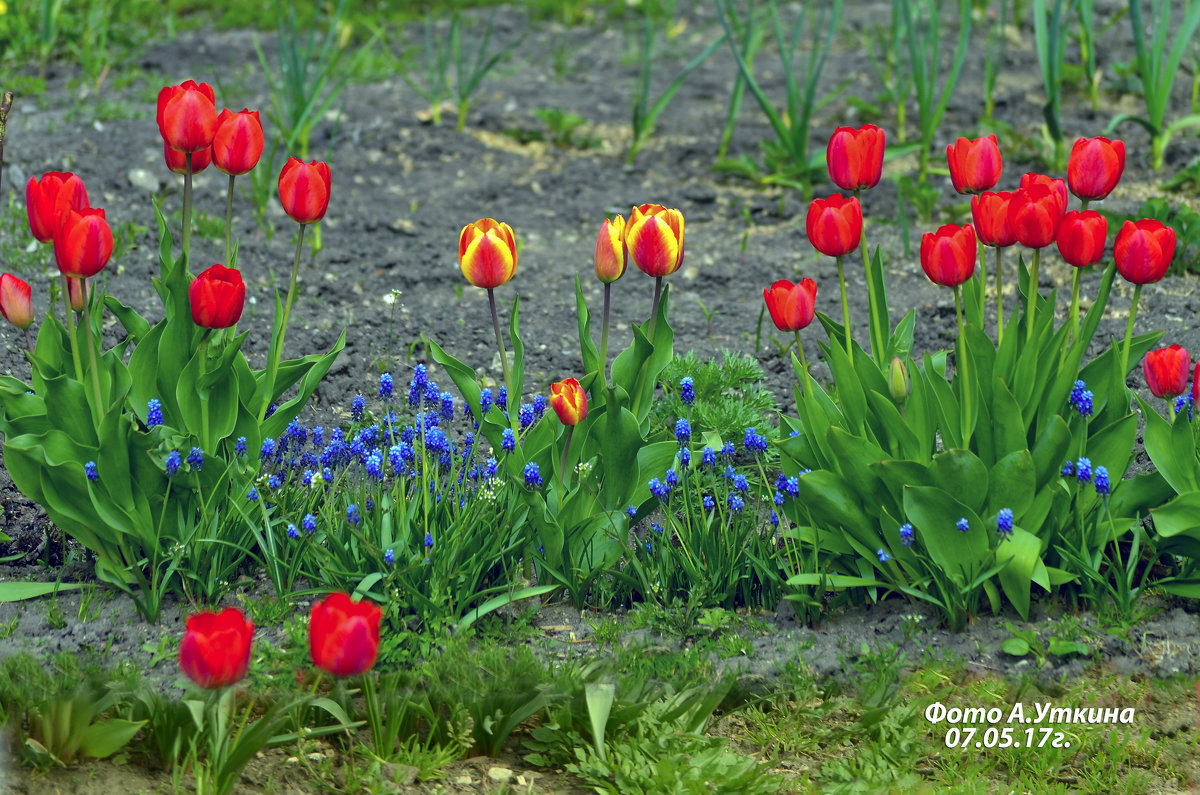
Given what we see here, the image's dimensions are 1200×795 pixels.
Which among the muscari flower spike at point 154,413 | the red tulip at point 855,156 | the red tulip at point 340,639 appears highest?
the red tulip at point 855,156

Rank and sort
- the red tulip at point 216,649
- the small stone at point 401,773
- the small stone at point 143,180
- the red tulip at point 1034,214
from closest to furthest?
the red tulip at point 216,649 < the small stone at point 401,773 < the red tulip at point 1034,214 < the small stone at point 143,180

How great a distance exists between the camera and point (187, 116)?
2.18 metres

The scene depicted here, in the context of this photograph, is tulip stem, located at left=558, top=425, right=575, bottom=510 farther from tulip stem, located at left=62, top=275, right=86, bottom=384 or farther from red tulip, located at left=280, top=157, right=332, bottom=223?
tulip stem, located at left=62, top=275, right=86, bottom=384

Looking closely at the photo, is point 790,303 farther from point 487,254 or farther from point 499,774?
point 499,774

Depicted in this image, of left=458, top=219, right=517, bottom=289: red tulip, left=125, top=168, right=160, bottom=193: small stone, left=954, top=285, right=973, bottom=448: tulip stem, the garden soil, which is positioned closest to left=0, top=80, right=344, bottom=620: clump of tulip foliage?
the garden soil

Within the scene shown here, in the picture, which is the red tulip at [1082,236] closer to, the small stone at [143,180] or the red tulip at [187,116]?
the red tulip at [187,116]

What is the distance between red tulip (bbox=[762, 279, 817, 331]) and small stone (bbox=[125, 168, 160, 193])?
10.1 ft

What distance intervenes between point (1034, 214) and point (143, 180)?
3571 mm

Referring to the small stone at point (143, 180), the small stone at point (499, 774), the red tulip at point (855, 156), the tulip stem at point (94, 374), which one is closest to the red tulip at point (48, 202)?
the tulip stem at point (94, 374)

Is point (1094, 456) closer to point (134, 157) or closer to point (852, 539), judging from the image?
point (852, 539)

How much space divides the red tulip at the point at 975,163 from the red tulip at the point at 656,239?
1.94 feet

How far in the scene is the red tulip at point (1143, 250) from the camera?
83.6 inches

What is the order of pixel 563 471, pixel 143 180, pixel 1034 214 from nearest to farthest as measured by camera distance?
pixel 1034 214
pixel 563 471
pixel 143 180

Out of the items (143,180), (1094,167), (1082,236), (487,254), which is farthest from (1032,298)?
(143,180)
